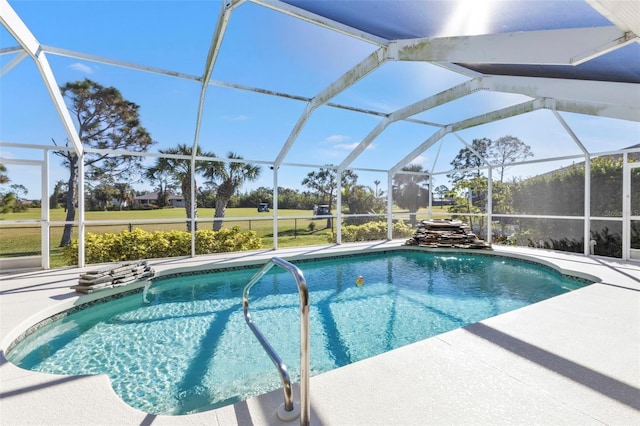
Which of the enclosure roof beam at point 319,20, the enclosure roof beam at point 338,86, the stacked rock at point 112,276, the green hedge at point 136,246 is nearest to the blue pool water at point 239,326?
the stacked rock at point 112,276

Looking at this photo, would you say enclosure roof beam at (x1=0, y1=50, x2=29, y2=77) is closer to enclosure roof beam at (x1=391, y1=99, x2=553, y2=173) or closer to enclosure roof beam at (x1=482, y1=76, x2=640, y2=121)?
enclosure roof beam at (x1=482, y1=76, x2=640, y2=121)

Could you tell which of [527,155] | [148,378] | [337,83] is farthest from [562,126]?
[148,378]

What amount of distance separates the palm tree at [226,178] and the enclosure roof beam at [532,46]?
28.9 ft

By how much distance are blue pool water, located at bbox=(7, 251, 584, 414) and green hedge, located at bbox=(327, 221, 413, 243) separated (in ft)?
19.0

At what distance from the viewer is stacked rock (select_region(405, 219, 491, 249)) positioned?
10.5m

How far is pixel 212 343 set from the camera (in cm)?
403

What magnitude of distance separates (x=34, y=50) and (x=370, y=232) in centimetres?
1212

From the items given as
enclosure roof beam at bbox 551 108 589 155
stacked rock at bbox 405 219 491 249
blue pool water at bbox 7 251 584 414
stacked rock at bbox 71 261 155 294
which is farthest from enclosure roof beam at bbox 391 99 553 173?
stacked rock at bbox 71 261 155 294

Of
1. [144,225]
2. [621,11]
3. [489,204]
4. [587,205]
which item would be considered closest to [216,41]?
→ [621,11]

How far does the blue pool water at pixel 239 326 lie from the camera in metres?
3.22

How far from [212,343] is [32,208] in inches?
266

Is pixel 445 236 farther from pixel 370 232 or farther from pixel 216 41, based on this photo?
pixel 216 41

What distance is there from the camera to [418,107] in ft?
26.7

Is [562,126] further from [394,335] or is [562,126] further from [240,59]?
[240,59]
